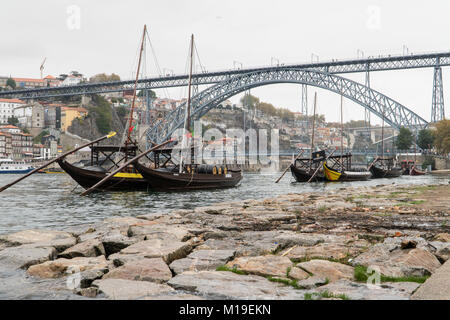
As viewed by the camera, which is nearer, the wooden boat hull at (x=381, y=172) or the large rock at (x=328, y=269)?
the large rock at (x=328, y=269)

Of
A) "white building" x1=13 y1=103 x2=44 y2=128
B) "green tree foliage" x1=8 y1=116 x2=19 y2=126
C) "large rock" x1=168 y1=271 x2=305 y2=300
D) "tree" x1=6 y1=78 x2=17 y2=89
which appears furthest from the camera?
"tree" x1=6 y1=78 x2=17 y2=89

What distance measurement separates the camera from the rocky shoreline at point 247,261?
3.49 meters

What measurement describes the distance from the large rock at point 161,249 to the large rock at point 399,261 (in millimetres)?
1977

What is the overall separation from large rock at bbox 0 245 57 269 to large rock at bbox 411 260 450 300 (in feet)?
12.9

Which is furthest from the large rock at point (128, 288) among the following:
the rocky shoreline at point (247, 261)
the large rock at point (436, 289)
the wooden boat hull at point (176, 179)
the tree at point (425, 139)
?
the tree at point (425, 139)

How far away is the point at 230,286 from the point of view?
3.60m

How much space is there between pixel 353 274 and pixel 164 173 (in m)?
21.4

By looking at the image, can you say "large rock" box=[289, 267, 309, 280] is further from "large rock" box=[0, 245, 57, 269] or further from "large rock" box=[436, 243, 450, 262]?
"large rock" box=[0, 245, 57, 269]

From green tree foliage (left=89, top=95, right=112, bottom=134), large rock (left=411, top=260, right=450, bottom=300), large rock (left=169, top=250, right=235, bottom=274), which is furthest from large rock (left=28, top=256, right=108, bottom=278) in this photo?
green tree foliage (left=89, top=95, right=112, bottom=134)

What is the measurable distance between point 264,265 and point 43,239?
12.2 feet

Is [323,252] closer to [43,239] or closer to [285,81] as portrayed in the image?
[43,239]

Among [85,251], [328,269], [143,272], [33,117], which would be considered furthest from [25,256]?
[33,117]

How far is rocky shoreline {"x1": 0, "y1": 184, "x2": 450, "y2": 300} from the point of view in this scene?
3.49m

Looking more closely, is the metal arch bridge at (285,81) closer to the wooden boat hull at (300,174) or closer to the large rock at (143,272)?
the wooden boat hull at (300,174)
